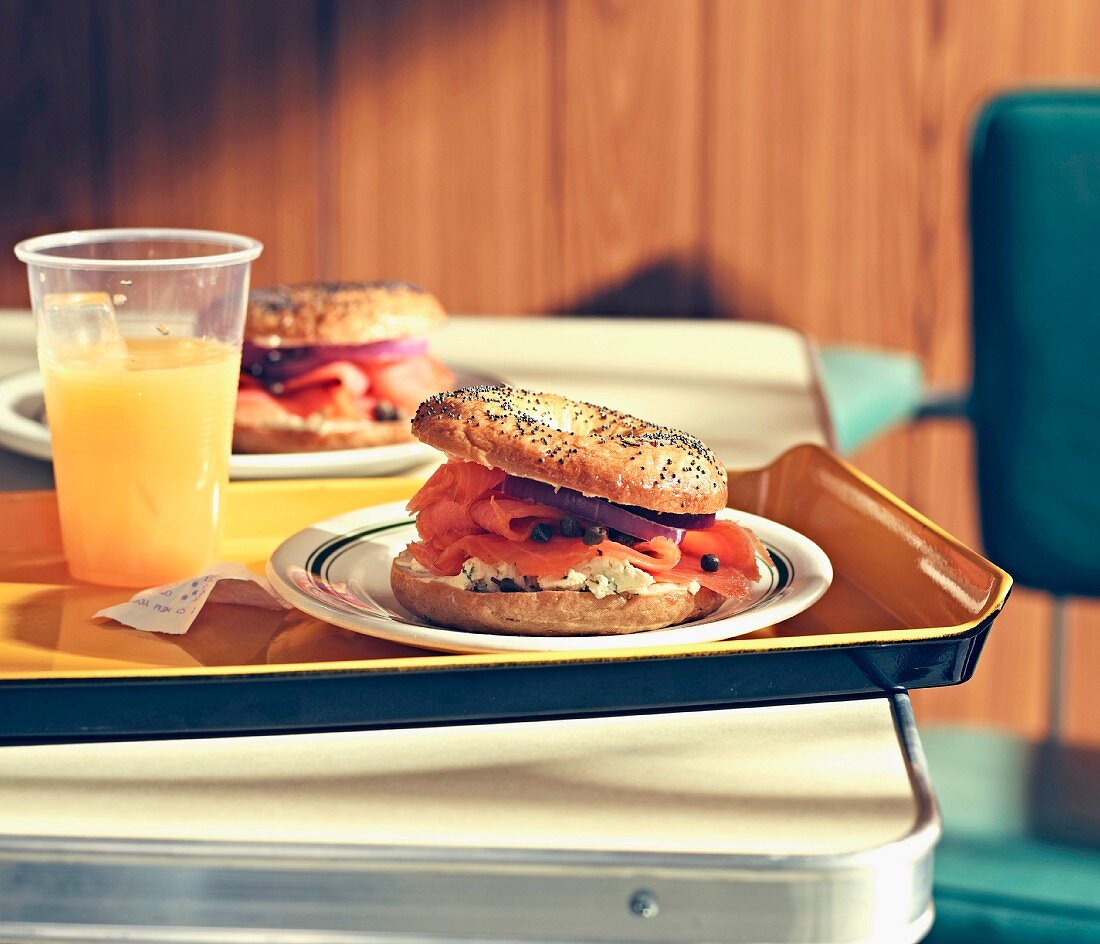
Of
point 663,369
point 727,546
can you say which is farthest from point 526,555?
point 663,369

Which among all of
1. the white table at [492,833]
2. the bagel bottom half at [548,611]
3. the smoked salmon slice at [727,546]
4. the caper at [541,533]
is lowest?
the white table at [492,833]

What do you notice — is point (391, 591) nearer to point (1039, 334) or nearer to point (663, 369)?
point (663, 369)

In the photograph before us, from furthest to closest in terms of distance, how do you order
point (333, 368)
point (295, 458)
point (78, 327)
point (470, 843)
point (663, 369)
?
point (663, 369), point (333, 368), point (295, 458), point (78, 327), point (470, 843)

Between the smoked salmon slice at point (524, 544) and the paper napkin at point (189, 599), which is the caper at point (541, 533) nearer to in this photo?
the smoked salmon slice at point (524, 544)

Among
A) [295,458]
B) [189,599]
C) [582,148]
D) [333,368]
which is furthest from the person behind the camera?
[582,148]

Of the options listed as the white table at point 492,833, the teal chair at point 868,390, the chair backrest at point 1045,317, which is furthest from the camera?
the teal chair at point 868,390

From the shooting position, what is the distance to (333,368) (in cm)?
142

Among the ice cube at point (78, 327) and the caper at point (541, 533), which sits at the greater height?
the ice cube at point (78, 327)

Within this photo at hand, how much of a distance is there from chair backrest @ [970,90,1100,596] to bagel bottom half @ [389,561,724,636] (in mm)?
1295

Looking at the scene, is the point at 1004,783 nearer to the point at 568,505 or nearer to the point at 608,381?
the point at 608,381

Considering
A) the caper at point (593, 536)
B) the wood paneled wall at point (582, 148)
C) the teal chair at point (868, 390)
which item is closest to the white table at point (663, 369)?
the teal chair at point (868, 390)

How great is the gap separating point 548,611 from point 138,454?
1.07 feet

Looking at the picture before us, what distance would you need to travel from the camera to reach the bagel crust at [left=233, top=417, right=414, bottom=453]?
132 centimetres

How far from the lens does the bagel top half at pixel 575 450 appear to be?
2.84ft
